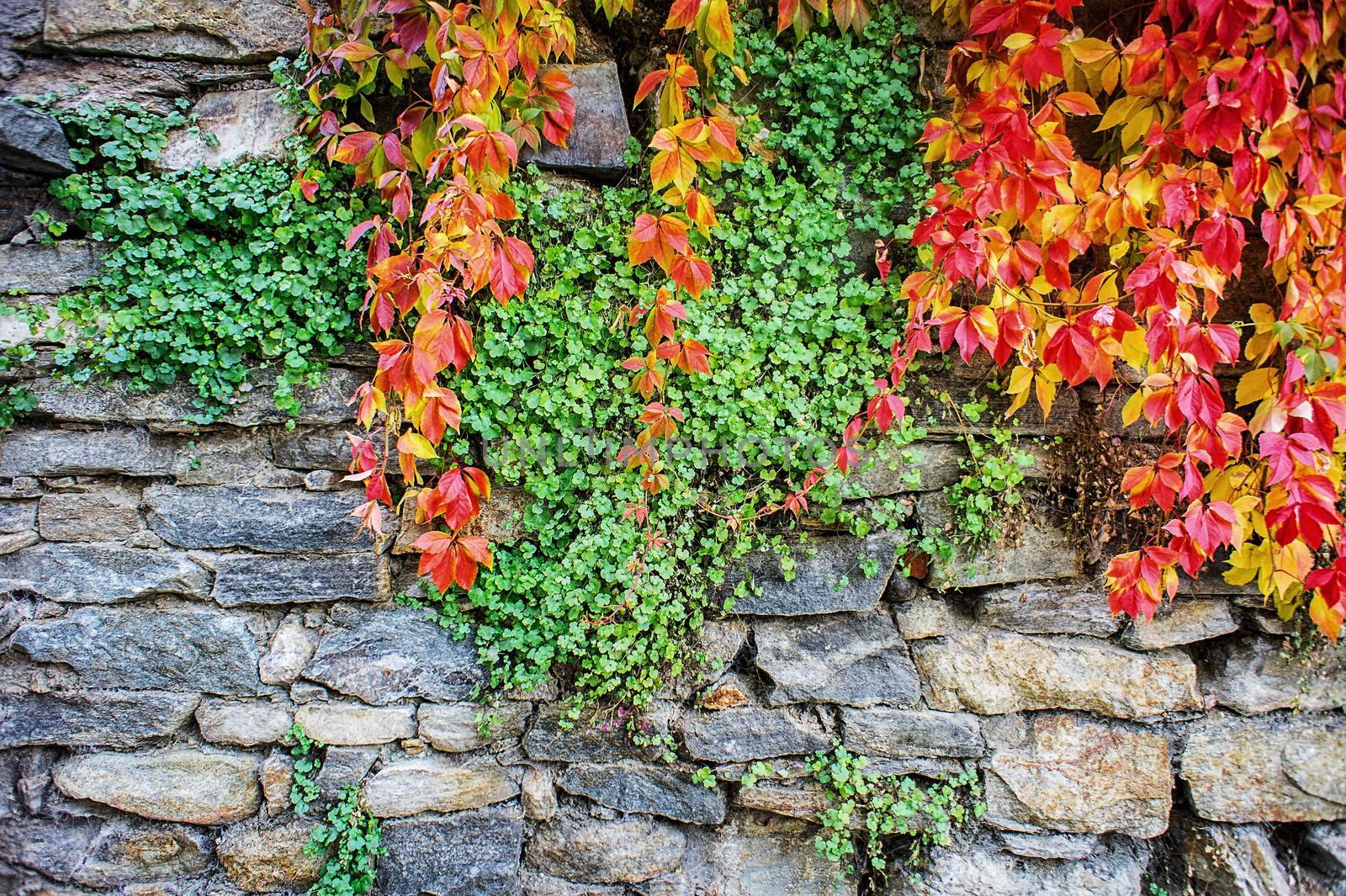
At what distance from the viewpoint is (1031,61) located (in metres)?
1.66

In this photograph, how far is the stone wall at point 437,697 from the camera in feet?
6.32

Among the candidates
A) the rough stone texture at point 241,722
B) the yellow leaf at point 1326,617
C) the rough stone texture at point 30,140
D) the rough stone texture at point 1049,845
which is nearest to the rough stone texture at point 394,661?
the rough stone texture at point 241,722

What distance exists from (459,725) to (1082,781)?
6.16 feet

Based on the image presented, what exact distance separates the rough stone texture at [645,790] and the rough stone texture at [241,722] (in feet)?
2.72

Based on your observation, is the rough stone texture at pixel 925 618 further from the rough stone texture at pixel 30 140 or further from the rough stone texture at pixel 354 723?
the rough stone texture at pixel 30 140

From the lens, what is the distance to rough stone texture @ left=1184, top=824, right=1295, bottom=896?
2113 mm

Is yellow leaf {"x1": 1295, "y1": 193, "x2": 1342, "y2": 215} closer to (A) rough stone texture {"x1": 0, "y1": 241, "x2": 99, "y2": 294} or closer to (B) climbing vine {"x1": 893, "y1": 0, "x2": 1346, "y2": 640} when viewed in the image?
(B) climbing vine {"x1": 893, "y1": 0, "x2": 1346, "y2": 640}

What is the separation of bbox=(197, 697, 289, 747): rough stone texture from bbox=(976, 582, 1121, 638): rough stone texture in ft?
6.87

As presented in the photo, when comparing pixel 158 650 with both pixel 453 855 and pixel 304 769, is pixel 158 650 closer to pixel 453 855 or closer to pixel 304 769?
pixel 304 769

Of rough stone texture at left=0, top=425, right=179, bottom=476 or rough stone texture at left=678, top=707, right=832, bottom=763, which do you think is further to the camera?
rough stone texture at left=678, top=707, right=832, bottom=763

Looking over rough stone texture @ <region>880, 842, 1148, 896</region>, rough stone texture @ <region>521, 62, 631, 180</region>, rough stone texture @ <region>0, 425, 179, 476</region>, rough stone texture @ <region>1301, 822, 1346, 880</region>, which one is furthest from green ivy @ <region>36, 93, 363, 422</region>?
rough stone texture @ <region>1301, 822, 1346, 880</region>

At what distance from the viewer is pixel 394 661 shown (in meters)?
1.99

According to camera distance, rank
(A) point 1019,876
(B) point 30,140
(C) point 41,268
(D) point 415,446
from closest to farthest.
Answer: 1. (D) point 415,446
2. (B) point 30,140
3. (C) point 41,268
4. (A) point 1019,876

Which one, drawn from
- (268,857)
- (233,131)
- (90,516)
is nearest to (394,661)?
(268,857)
